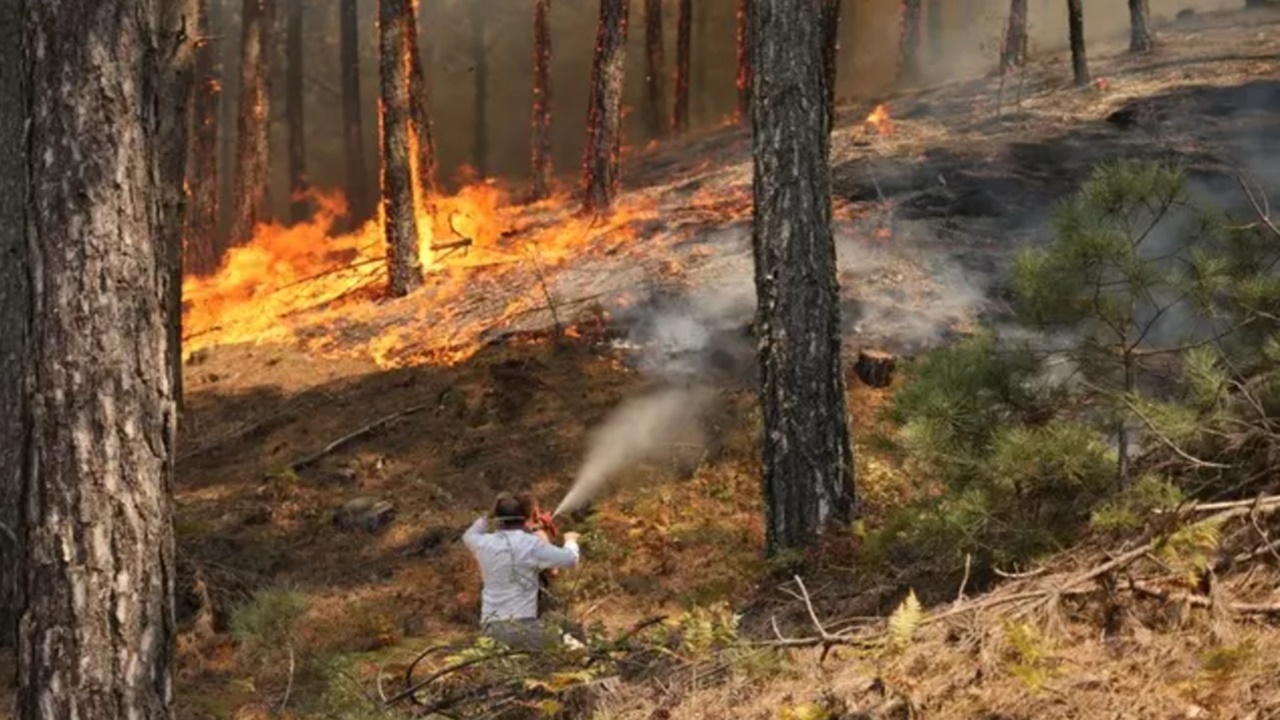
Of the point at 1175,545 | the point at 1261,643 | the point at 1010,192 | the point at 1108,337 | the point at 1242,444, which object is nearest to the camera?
the point at 1261,643

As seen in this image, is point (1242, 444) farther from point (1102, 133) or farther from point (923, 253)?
point (1102, 133)

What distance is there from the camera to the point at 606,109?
21312 millimetres

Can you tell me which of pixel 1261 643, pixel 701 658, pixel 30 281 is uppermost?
pixel 30 281

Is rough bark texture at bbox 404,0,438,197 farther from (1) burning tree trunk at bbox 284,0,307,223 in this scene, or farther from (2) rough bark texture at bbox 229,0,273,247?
(1) burning tree trunk at bbox 284,0,307,223

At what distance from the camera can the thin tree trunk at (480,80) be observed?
3881cm

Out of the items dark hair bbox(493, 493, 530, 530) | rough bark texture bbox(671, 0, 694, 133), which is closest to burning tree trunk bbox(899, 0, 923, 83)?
rough bark texture bbox(671, 0, 694, 133)

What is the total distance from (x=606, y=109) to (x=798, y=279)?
41.9ft

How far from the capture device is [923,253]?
15844 millimetres

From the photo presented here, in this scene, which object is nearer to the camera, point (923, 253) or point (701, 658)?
point (701, 658)

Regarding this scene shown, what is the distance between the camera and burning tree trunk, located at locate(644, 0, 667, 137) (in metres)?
32.9

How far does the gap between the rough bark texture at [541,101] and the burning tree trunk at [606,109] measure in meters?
7.81

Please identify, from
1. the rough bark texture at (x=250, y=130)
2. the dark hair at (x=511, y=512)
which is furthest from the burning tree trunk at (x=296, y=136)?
the dark hair at (x=511, y=512)

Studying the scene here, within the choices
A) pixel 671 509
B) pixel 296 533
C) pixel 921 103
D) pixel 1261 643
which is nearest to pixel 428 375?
pixel 296 533

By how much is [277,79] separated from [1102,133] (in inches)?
1023
